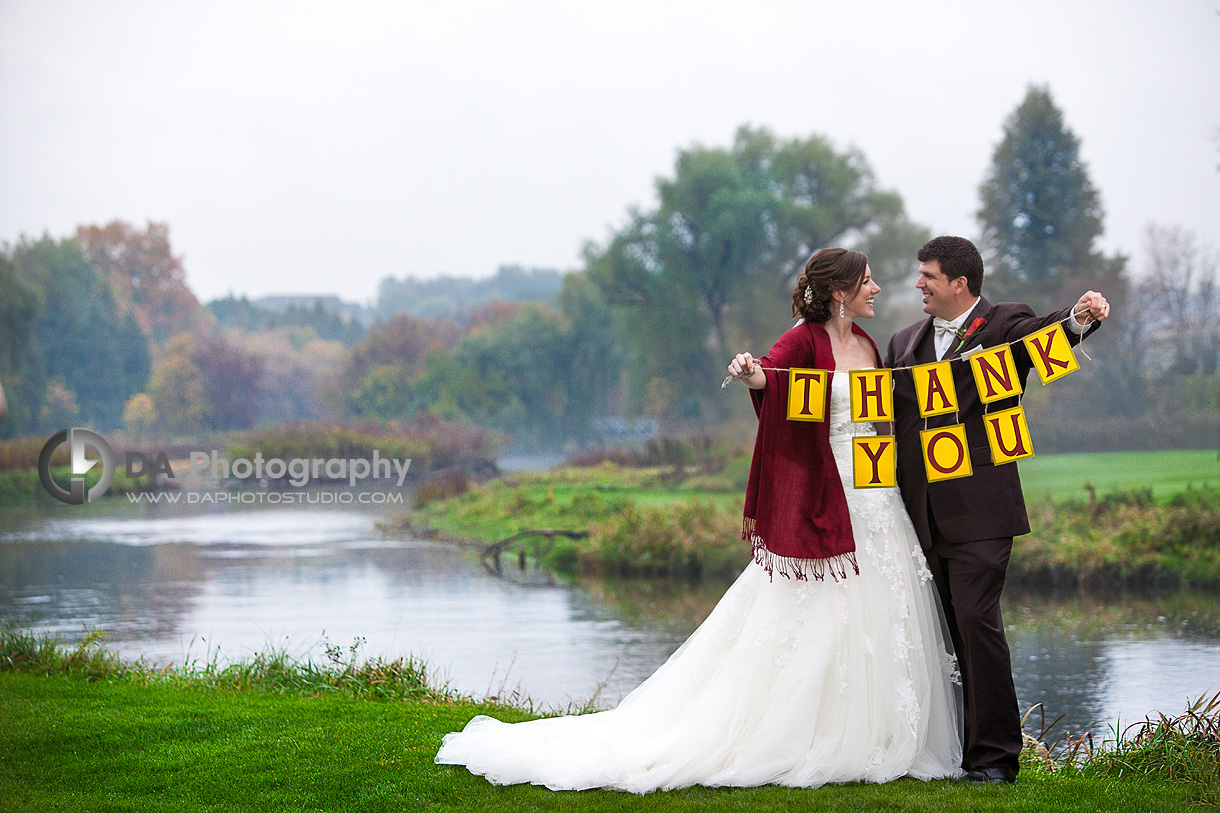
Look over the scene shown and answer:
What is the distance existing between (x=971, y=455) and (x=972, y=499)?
6.4 inches

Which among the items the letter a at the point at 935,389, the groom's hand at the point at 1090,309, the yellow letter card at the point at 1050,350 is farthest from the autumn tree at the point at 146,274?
Result: the groom's hand at the point at 1090,309

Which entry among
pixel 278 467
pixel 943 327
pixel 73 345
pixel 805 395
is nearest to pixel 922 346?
pixel 943 327

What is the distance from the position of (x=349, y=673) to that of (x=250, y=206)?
2104 centimetres

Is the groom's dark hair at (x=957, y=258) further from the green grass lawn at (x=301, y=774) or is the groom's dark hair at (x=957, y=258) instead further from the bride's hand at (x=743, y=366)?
the green grass lawn at (x=301, y=774)

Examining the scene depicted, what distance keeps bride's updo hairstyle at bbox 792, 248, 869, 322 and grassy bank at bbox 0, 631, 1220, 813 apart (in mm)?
1624

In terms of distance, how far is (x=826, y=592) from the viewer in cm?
324

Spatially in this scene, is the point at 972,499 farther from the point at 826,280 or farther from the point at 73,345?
the point at 73,345

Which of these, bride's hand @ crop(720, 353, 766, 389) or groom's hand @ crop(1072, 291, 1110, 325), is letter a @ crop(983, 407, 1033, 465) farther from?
bride's hand @ crop(720, 353, 766, 389)

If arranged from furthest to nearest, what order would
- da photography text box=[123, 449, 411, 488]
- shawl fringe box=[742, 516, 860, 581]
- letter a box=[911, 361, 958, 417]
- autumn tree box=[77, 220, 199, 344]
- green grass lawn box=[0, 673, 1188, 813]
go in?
autumn tree box=[77, 220, 199, 344]
da photography text box=[123, 449, 411, 488]
letter a box=[911, 361, 958, 417]
shawl fringe box=[742, 516, 860, 581]
green grass lawn box=[0, 673, 1188, 813]

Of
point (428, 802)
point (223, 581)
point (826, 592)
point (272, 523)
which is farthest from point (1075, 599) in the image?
point (272, 523)

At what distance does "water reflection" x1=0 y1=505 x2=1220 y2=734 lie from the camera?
9.05m

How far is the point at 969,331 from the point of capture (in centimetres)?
341

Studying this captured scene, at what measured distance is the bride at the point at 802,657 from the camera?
123 inches

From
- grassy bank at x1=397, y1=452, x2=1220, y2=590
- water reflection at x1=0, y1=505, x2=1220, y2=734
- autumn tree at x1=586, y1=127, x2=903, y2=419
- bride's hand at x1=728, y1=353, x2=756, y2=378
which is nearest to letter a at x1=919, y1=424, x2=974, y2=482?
bride's hand at x1=728, y1=353, x2=756, y2=378
